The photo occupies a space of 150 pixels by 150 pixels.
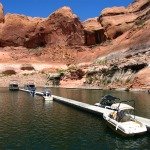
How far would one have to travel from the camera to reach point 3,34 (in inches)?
6540

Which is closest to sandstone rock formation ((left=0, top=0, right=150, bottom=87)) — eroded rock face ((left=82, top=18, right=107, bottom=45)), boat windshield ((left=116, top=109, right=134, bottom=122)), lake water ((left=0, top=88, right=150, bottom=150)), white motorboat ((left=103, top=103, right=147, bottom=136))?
eroded rock face ((left=82, top=18, right=107, bottom=45))

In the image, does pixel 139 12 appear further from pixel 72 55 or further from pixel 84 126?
pixel 84 126

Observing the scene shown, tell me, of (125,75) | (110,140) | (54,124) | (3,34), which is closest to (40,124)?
(54,124)

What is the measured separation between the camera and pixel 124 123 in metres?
35.2

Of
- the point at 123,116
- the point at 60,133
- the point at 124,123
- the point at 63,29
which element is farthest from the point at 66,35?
the point at 124,123

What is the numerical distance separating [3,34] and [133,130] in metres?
140

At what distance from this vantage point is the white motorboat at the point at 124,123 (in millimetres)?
33562

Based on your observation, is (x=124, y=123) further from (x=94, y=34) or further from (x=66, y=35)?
(x=94, y=34)

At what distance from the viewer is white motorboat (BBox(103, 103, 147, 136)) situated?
3356cm

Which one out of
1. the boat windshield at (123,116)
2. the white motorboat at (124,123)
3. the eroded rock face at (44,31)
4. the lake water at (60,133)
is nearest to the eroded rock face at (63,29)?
the eroded rock face at (44,31)

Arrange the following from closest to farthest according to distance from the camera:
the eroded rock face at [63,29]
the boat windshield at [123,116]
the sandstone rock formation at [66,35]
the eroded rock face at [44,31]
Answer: the boat windshield at [123,116] < the sandstone rock formation at [66,35] < the eroded rock face at [63,29] < the eroded rock face at [44,31]

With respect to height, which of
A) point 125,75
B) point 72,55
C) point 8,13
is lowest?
point 125,75

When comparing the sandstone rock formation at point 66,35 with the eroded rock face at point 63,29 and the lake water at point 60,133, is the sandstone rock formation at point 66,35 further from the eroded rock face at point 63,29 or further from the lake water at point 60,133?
the lake water at point 60,133

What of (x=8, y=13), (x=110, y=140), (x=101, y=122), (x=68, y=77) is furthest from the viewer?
(x=8, y=13)
